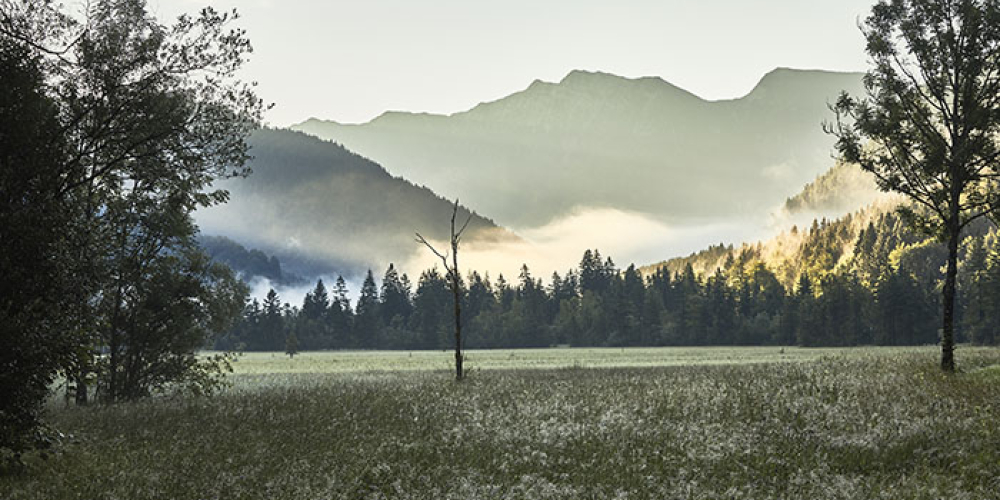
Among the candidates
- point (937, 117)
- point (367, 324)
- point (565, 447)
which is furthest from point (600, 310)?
point (565, 447)

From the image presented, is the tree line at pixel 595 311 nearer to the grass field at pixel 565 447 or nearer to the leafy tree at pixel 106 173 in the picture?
the leafy tree at pixel 106 173

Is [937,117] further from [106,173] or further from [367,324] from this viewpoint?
[367,324]

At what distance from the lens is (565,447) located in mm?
16266

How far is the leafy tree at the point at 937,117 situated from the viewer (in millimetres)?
27625

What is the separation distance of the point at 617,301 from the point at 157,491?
140339 millimetres

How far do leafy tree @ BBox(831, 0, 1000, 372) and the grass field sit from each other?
8.21m

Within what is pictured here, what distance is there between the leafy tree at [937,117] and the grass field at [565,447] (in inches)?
323

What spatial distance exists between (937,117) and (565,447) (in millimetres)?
24425

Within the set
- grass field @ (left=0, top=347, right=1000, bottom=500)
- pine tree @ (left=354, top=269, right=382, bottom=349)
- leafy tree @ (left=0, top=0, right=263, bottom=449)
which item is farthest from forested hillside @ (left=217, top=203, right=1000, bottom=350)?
grass field @ (left=0, top=347, right=1000, bottom=500)

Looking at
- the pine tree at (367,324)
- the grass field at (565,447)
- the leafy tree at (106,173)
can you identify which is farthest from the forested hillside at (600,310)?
the grass field at (565,447)

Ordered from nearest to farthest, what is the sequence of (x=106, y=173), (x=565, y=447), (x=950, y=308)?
(x=565, y=447)
(x=106, y=173)
(x=950, y=308)

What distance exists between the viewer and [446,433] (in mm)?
18031

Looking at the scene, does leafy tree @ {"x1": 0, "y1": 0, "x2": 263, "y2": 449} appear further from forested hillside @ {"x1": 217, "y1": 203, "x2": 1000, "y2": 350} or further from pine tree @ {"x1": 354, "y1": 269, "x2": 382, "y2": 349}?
pine tree @ {"x1": 354, "y1": 269, "x2": 382, "y2": 349}

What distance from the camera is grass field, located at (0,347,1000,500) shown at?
12.9m
